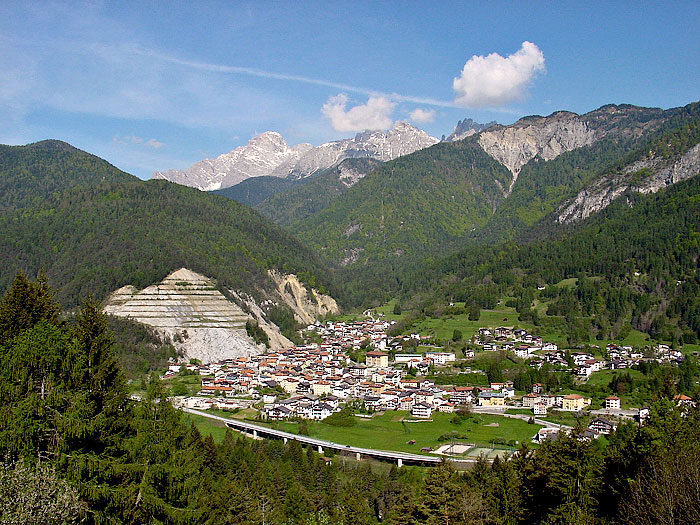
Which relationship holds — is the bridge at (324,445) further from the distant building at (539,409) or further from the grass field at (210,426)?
the distant building at (539,409)

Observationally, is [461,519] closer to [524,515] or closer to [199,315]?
[524,515]

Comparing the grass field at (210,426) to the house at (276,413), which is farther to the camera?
the house at (276,413)

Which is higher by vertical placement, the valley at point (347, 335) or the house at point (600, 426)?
the valley at point (347, 335)

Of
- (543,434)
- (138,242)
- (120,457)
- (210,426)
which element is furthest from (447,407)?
(138,242)

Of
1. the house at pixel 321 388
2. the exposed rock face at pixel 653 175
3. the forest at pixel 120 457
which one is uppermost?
the exposed rock face at pixel 653 175

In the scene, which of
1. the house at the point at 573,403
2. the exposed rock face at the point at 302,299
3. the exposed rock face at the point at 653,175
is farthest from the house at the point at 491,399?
the exposed rock face at the point at 653,175

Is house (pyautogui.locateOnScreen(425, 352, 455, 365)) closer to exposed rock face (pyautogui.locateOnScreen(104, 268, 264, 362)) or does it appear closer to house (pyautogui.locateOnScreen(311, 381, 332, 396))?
house (pyautogui.locateOnScreen(311, 381, 332, 396))

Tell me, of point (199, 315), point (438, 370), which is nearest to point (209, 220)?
point (199, 315)
